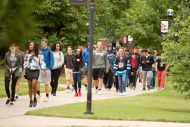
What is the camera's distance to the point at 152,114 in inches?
600

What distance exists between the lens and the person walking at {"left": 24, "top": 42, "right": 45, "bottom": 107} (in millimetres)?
17156

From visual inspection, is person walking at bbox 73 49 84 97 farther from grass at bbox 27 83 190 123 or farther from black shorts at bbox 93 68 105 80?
grass at bbox 27 83 190 123

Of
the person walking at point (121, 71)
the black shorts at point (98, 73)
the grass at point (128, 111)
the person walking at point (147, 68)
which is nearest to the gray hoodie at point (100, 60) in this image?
the black shorts at point (98, 73)

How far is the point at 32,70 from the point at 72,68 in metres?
6.04

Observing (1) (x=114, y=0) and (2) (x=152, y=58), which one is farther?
(1) (x=114, y=0)

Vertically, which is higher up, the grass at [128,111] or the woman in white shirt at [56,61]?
the woman in white shirt at [56,61]

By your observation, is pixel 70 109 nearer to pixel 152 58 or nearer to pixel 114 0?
pixel 152 58

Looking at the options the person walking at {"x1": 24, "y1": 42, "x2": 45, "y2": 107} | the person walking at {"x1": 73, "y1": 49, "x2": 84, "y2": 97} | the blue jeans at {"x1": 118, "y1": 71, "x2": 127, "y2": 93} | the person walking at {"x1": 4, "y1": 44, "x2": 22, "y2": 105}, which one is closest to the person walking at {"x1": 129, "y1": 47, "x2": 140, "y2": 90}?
the blue jeans at {"x1": 118, "y1": 71, "x2": 127, "y2": 93}

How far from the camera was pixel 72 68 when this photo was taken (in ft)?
76.5

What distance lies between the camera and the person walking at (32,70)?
17.2 meters

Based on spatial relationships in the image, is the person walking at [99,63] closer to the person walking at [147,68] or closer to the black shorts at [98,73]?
the black shorts at [98,73]

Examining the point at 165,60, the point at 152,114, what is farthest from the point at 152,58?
the point at 152,114

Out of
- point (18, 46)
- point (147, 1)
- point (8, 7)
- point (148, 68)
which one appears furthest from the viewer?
point (147, 1)

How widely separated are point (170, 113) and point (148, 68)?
12866 millimetres
